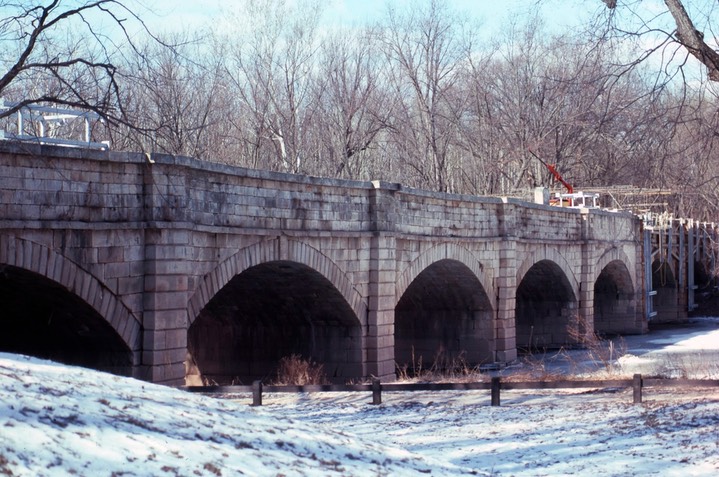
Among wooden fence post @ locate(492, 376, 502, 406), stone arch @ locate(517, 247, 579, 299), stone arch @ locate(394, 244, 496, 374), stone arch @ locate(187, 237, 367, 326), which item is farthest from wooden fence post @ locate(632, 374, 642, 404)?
stone arch @ locate(517, 247, 579, 299)

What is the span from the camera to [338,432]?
881 centimetres

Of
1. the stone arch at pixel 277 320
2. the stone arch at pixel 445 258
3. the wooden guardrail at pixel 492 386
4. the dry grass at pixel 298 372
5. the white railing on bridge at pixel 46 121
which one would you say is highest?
the white railing on bridge at pixel 46 121

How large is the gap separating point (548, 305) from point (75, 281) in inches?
865

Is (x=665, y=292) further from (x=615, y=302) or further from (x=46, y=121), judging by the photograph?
(x=46, y=121)

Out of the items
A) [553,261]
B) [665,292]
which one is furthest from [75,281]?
[665,292]

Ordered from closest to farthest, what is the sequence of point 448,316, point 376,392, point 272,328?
point 376,392 < point 272,328 < point 448,316

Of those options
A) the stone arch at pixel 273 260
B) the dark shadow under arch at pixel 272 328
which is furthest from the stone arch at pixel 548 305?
the stone arch at pixel 273 260

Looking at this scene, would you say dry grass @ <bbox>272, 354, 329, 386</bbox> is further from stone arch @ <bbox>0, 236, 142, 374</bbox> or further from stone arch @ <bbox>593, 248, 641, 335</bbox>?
stone arch @ <bbox>593, 248, 641, 335</bbox>

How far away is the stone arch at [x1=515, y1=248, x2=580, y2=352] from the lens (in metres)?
30.1

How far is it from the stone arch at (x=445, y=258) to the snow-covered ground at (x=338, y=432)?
5.28m

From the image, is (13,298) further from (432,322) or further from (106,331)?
(432,322)

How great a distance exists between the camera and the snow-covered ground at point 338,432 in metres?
6.23

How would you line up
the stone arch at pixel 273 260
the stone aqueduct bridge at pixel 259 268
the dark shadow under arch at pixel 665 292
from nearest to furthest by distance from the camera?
the stone aqueduct bridge at pixel 259 268, the stone arch at pixel 273 260, the dark shadow under arch at pixel 665 292

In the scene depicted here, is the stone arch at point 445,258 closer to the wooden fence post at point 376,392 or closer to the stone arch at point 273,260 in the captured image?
the stone arch at point 273,260
